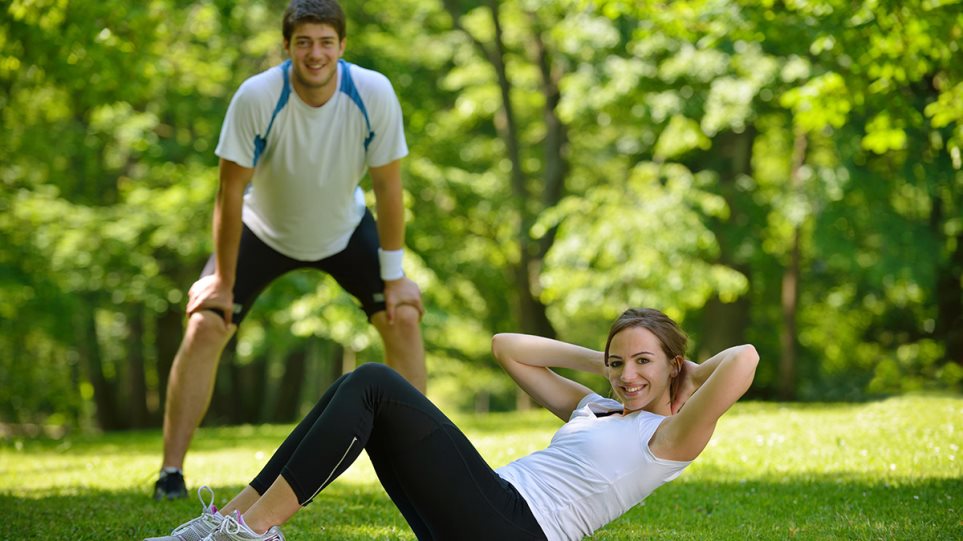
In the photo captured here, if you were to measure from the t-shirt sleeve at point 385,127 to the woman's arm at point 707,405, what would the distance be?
7.79ft

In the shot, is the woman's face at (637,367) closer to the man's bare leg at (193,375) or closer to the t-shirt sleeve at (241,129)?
the t-shirt sleeve at (241,129)

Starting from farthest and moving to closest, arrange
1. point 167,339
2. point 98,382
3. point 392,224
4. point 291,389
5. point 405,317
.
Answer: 1. point 291,389
2. point 98,382
3. point 167,339
4. point 405,317
5. point 392,224

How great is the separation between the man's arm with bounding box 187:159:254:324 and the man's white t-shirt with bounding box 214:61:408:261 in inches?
3.6

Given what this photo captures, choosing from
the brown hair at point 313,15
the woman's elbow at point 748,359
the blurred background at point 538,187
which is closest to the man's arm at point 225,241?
the brown hair at point 313,15

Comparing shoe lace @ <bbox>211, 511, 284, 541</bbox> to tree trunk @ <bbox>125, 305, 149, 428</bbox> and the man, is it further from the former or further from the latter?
tree trunk @ <bbox>125, 305, 149, 428</bbox>

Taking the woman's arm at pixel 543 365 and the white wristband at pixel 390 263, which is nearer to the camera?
the woman's arm at pixel 543 365

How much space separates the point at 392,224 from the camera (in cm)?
570

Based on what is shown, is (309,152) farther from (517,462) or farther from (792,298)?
(792,298)

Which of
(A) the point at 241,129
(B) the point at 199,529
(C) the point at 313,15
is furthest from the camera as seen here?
(A) the point at 241,129

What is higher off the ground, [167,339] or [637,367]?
[637,367]

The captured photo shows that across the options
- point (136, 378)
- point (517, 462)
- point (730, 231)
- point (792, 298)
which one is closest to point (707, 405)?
point (517, 462)

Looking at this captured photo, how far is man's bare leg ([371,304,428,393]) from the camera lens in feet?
19.0

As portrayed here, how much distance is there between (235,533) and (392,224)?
2530 millimetres

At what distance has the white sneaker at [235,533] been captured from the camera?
3443mm
